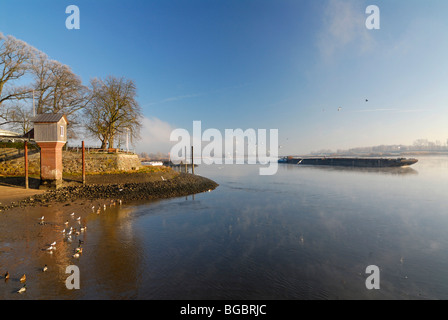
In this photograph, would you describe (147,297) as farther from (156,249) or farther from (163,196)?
(163,196)

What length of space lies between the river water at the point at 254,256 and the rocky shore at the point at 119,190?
5.74m

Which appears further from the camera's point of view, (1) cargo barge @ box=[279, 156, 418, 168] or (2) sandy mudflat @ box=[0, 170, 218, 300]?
(1) cargo barge @ box=[279, 156, 418, 168]

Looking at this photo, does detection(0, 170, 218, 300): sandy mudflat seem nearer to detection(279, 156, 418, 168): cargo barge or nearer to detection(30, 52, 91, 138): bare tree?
detection(30, 52, 91, 138): bare tree

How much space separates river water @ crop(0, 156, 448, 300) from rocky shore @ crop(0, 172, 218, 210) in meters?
5.74

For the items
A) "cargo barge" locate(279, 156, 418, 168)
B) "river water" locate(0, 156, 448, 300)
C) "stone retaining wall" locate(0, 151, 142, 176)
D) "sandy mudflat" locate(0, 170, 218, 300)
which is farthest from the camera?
"cargo barge" locate(279, 156, 418, 168)

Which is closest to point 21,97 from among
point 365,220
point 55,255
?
point 55,255

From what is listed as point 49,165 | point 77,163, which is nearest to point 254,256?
point 49,165

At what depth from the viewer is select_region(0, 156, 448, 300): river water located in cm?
764

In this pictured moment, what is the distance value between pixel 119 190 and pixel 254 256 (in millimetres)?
19653

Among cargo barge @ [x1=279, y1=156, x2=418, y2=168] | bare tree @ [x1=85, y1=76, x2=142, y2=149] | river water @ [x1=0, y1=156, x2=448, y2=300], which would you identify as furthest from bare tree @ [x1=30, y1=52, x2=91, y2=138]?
cargo barge @ [x1=279, y1=156, x2=418, y2=168]

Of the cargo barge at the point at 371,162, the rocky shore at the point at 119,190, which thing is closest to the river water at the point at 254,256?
the rocky shore at the point at 119,190

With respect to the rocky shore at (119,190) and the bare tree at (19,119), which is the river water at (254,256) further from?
the bare tree at (19,119)

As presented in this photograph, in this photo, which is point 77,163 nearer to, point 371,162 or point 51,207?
point 51,207

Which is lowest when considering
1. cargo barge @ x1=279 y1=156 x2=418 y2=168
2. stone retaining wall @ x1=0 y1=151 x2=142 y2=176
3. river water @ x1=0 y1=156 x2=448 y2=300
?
river water @ x1=0 y1=156 x2=448 y2=300
